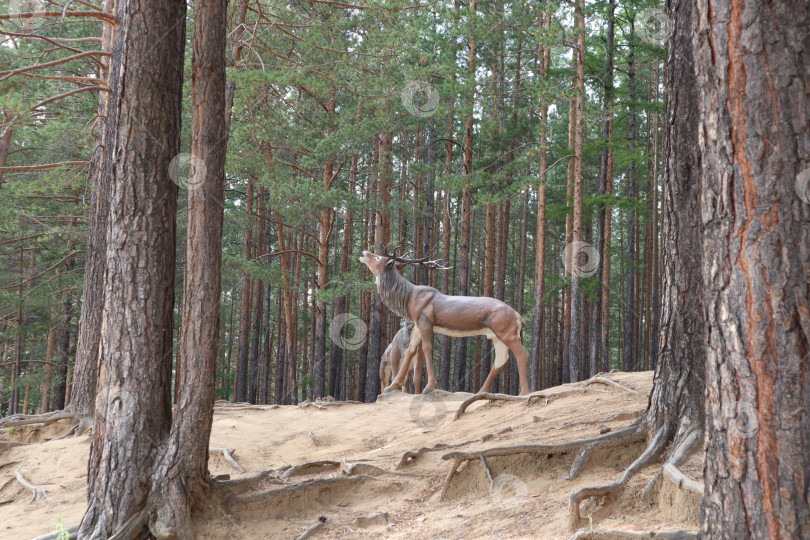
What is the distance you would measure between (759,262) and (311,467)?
15.2 ft

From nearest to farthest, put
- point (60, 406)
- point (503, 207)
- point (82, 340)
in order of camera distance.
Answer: point (82, 340) < point (60, 406) < point (503, 207)

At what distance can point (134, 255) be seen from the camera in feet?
14.0

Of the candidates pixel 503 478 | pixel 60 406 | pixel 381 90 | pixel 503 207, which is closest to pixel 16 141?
pixel 60 406

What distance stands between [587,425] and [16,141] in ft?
64.2

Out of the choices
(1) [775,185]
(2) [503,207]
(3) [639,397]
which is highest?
(2) [503,207]

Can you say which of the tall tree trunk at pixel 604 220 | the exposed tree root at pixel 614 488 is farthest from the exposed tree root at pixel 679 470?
the tall tree trunk at pixel 604 220

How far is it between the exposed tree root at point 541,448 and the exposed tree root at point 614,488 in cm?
23

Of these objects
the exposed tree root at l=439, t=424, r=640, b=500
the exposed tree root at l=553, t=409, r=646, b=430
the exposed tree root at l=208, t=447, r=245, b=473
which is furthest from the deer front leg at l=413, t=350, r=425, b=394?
the exposed tree root at l=439, t=424, r=640, b=500

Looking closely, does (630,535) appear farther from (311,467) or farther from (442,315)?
(442,315)

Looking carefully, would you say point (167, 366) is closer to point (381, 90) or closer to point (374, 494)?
point (374, 494)

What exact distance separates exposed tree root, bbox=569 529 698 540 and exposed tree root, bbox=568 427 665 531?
331 millimetres

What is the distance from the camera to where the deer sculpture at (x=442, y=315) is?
9.43 m

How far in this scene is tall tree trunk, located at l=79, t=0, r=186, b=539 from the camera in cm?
411

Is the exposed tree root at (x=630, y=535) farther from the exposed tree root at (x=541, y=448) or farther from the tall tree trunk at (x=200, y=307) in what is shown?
the tall tree trunk at (x=200, y=307)
